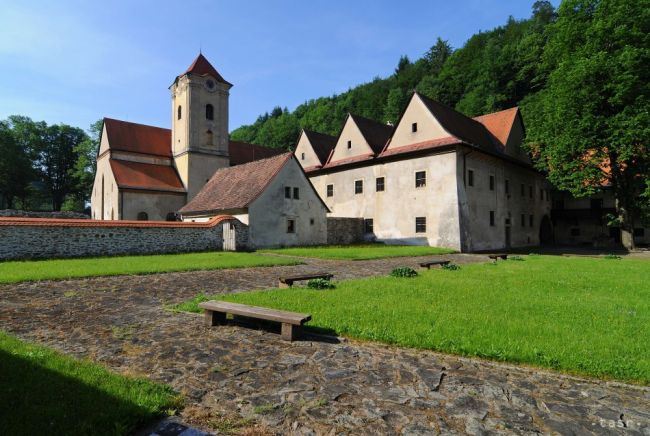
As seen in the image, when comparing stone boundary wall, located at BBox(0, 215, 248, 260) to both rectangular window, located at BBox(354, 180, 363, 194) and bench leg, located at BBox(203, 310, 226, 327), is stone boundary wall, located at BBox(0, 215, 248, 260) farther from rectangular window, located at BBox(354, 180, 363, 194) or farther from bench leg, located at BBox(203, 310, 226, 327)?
bench leg, located at BBox(203, 310, 226, 327)

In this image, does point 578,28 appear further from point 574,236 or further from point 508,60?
point 508,60

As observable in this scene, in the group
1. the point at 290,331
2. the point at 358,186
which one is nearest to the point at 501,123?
the point at 358,186

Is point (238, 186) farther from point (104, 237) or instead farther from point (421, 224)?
point (421, 224)

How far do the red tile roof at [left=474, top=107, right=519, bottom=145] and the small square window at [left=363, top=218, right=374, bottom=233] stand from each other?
14.0 meters

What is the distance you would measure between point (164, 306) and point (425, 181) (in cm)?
2399

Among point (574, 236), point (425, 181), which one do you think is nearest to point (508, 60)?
point (574, 236)

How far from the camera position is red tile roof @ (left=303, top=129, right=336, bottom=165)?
39188mm

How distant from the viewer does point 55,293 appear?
985cm

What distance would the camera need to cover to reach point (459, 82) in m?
64.4

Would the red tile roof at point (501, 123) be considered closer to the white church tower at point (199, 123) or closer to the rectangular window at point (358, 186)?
the rectangular window at point (358, 186)

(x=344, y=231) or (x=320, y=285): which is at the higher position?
(x=344, y=231)

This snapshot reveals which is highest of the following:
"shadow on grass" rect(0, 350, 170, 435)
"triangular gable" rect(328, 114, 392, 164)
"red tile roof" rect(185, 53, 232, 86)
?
"red tile roof" rect(185, 53, 232, 86)

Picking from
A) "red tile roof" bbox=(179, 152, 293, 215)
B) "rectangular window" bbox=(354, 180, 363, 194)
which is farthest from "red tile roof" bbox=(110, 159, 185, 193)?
"rectangular window" bbox=(354, 180, 363, 194)

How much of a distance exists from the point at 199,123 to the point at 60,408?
43219 millimetres
